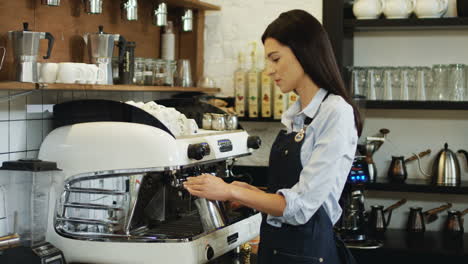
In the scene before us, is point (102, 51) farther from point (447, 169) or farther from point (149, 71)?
point (447, 169)

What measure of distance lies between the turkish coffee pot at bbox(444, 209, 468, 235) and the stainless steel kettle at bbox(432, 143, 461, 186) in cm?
20

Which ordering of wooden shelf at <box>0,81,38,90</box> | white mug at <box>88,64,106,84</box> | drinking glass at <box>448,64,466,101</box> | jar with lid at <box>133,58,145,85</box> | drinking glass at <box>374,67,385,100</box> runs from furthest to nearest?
drinking glass at <box>374,67,385,100</box>, drinking glass at <box>448,64,466,101</box>, jar with lid at <box>133,58,145,85</box>, white mug at <box>88,64,106,84</box>, wooden shelf at <box>0,81,38,90</box>

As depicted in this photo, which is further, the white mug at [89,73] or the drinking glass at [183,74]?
the drinking glass at [183,74]

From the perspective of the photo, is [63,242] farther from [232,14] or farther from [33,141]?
[232,14]

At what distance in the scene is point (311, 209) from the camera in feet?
6.81

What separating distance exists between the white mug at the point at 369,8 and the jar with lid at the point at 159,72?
4.02ft

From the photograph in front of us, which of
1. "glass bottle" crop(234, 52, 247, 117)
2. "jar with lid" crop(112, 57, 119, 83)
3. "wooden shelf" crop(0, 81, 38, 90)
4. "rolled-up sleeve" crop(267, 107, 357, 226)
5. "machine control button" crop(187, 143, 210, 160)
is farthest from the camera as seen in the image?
"glass bottle" crop(234, 52, 247, 117)

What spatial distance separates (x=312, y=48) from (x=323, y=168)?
0.38m

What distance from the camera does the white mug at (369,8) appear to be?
3850 millimetres

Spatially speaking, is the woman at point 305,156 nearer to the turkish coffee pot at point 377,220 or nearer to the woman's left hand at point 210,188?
the woman's left hand at point 210,188

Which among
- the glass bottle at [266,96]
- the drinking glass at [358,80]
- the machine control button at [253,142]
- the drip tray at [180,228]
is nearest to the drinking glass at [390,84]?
the drinking glass at [358,80]

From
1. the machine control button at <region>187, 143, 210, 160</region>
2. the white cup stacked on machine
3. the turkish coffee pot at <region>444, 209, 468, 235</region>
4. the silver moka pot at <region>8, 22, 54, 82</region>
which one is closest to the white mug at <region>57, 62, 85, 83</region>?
the white cup stacked on machine

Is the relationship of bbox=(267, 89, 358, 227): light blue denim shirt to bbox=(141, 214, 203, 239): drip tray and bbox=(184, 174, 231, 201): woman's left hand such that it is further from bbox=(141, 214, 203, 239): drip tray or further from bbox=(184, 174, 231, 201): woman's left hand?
bbox=(141, 214, 203, 239): drip tray

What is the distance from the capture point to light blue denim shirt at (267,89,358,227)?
6.72 ft
